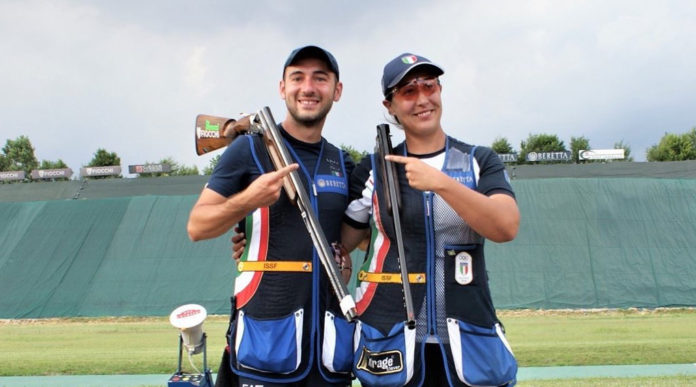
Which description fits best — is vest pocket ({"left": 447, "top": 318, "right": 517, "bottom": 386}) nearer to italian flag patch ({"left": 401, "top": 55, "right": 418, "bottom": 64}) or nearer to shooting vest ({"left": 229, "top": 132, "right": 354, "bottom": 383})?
shooting vest ({"left": 229, "top": 132, "right": 354, "bottom": 383})

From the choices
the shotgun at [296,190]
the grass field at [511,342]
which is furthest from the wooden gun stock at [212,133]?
the grass field at [511,342]

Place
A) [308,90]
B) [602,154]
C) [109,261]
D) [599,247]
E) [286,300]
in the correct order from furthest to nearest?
[602,154]
[109,261]
[599,247]
[308,90]
[286,300]

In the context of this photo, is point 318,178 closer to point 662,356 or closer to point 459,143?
point 459,143

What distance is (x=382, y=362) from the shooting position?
2.69 m

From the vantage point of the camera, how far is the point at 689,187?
20.9 metres

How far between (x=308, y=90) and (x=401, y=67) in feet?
1.80

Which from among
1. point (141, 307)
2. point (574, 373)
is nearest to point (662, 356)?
point (574, 373)

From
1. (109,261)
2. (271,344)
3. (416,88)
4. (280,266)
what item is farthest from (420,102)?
(109,261)

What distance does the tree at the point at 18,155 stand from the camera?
77.4 metres

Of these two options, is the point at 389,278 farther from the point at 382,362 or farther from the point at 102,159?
the point at 102,159

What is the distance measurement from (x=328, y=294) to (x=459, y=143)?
0.97 metres

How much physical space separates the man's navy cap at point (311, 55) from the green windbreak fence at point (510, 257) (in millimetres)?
14939

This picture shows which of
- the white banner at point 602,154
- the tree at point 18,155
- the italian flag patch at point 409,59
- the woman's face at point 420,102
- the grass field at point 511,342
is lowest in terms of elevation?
the grass field at point 511,342

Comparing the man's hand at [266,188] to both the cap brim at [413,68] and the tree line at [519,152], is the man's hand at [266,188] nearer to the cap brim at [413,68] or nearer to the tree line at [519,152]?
the cap brim at [413,68]
